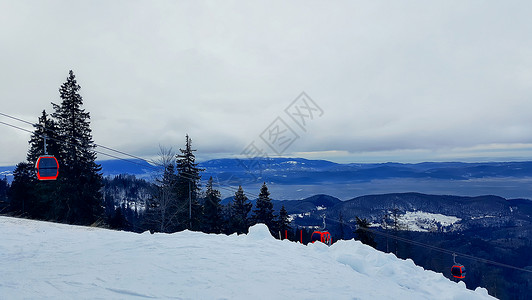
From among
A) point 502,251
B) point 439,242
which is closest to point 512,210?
point 502,251

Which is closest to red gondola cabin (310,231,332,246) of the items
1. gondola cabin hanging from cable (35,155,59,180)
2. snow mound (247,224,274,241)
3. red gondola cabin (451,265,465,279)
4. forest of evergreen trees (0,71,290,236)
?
snow mound (247,224,274,241)

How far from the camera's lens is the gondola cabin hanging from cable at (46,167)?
36.7ft

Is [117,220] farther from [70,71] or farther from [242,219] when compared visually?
[70,71]

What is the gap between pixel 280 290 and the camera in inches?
191

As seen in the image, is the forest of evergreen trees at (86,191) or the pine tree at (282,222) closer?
the forest of evergreen trees at (86,191)

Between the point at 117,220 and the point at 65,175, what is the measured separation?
1026cm

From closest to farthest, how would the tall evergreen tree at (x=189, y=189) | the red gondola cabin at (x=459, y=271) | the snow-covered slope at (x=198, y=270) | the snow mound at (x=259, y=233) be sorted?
the snow-covered slope at (x=198, y=270)
the snow mound at (x=259, y=233)
the red gondola cabin at (x=459, y=271)
the tall evergreen tree at (x=189, y=189)

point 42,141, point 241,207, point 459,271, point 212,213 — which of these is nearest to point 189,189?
point 212,213

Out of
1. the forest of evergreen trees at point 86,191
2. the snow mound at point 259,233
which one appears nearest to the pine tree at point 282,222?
the forest of evergreen trees at point 86,191

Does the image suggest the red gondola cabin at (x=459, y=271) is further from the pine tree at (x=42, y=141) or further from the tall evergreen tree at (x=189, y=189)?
the pine tree at (x=42, y=141)

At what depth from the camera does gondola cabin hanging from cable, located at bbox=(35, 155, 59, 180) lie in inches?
440

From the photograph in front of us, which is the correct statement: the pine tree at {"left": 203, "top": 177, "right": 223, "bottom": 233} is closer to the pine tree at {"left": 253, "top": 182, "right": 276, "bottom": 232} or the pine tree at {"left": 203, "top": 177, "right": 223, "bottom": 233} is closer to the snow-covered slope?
the pine tree at {"left": 253, "top": 182, "right": 276, "bottom": 232}

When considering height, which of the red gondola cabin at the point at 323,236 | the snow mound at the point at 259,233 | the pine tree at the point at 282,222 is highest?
the snow mound at the point at 259,233

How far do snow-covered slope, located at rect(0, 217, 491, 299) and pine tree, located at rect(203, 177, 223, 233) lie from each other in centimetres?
2081
